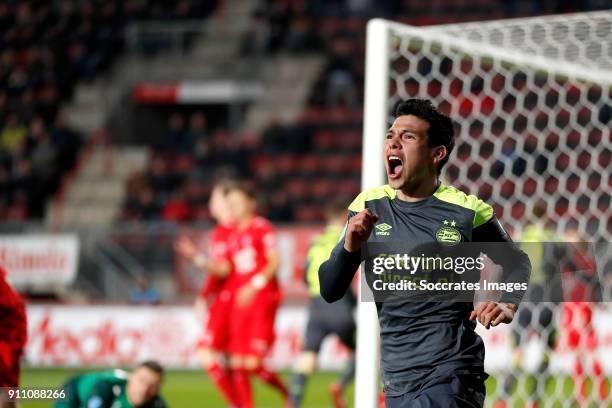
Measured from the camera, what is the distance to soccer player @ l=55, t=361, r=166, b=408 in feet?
17.5

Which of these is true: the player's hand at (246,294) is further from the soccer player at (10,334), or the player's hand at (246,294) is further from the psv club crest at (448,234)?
the psv club crest at (448,234)

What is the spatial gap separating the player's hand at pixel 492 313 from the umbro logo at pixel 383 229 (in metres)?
0.38

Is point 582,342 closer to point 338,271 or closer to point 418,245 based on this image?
point 418,245

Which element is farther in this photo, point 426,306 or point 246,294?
point 246,294

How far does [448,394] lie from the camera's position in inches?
139

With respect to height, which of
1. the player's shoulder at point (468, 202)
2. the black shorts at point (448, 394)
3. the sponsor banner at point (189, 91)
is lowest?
the black shorts at point (448, 394)

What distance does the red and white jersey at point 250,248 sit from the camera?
28.0 feet

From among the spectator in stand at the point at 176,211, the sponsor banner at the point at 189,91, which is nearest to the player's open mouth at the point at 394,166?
the spectator in stand at the point at 176,211

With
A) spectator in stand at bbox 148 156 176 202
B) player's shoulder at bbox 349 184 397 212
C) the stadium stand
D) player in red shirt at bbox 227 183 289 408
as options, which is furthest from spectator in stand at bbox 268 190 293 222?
player's shoulder at bbox 349 184 397 212

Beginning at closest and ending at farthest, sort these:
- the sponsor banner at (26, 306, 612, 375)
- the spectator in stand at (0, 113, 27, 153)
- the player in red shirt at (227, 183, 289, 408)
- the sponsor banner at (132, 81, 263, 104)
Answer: the player in red shirt at (227, 183, 289, 408), the sponsor banner at (26, 306, 612, 375), the spectator in stand at (0, 113, 27, 153), the sponsor banner at (132, 81, 263, 104)

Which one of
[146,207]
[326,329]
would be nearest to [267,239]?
[326,329]

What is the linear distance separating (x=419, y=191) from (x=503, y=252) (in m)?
0.34

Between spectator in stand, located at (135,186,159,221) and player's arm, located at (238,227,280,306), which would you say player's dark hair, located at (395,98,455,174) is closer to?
player's arm, located at (238,227,280,306)

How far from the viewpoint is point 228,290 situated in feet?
28.5
